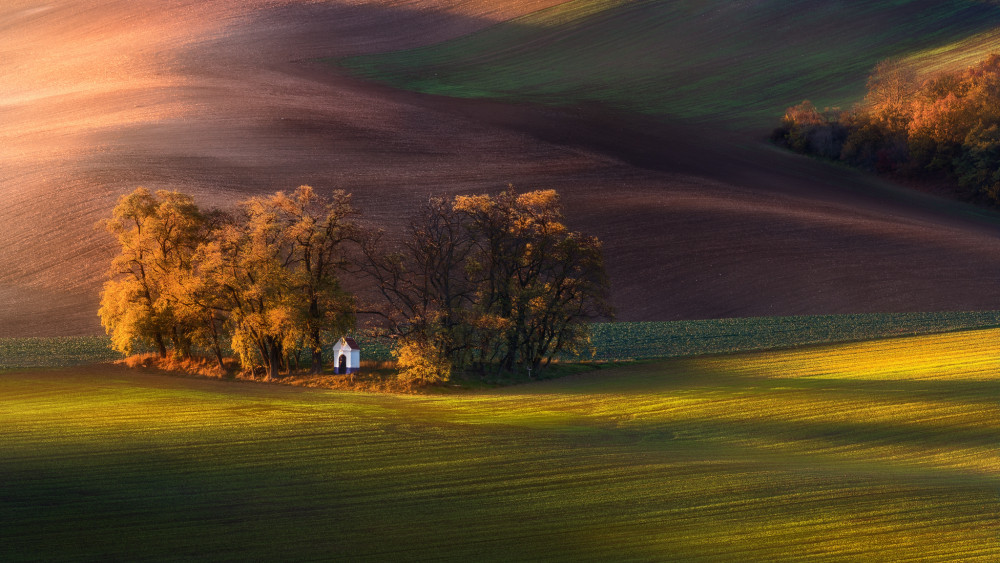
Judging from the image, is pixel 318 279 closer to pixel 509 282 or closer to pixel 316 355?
pixel 316 355

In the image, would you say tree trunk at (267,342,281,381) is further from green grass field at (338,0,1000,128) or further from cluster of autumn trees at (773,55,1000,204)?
cluster of autumn trees at (773,55,1000,204)

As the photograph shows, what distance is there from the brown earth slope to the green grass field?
7.61m

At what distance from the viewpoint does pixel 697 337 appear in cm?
4750

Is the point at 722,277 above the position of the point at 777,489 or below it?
above

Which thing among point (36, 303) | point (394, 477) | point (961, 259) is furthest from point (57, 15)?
point (394, 477)

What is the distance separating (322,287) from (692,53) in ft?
268

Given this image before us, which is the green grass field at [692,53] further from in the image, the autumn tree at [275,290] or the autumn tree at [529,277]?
the autumn tree at [275,290]

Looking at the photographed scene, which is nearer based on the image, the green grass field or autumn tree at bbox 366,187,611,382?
autumn tree at bbox 366,187,611,382

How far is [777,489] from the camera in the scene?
2048cm

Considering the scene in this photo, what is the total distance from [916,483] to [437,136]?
64062 millimetres

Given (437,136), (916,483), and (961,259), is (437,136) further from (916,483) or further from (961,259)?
(916,483)

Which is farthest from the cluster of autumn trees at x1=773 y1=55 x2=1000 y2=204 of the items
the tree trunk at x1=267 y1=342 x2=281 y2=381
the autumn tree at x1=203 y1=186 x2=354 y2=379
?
the tree trunk at x1=267 y1=342 x2=281 y2=381

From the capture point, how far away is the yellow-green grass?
17.0 m

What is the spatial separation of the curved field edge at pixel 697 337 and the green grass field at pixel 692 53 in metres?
47.8
